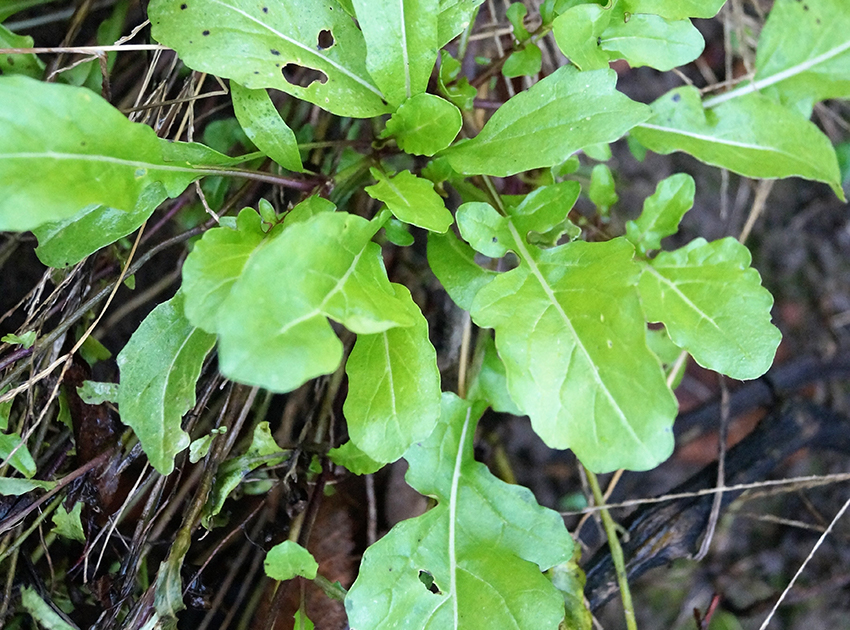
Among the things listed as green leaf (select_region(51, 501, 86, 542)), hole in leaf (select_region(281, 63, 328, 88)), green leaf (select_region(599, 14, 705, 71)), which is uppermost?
hole in leaf (select_region(281, 63, 328, 88))

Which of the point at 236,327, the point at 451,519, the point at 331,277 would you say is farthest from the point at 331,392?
the point at 236,327

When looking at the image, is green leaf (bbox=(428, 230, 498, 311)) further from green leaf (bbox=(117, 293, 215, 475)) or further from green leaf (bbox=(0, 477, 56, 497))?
green leaf (bbox=(0, 477, 56, 497))

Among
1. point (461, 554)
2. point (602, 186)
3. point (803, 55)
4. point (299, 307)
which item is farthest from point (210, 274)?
point (803, 55)

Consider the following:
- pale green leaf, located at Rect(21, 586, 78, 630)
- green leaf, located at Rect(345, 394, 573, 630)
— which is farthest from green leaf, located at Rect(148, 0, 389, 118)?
pale green leaf, located at Rect(21, 586, 78, 630)

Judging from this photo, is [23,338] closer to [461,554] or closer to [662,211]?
[461,554]

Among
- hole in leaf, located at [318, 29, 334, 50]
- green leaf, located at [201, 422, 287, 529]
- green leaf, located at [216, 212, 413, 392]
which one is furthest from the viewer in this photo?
hole in leaf, located at [318, 29, 334, 50]

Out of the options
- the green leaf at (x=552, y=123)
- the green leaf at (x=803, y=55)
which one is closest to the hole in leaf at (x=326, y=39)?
the green leaf at (x=552, y=123)

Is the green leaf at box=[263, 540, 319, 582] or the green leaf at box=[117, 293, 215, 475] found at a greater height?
the green leaf at box=[117, 293, 215, 475]
